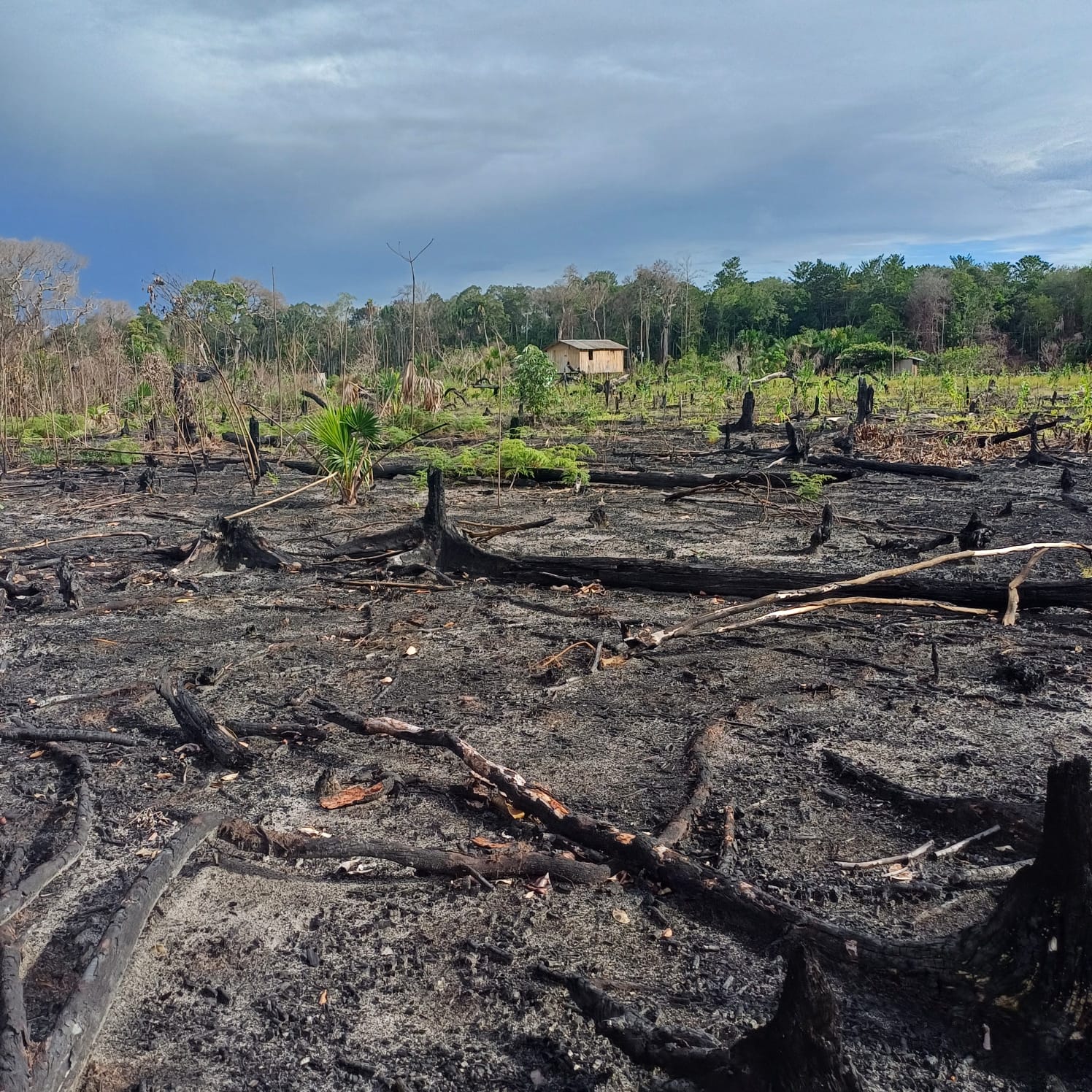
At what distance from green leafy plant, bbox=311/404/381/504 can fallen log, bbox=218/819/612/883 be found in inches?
275

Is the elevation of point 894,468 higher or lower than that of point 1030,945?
higher

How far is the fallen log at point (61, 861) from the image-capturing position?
2.43 metres

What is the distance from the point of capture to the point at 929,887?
245 cm

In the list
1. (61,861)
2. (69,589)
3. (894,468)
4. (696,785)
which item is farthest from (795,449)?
(61,861)

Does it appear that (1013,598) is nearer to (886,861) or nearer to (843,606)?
(843,606)

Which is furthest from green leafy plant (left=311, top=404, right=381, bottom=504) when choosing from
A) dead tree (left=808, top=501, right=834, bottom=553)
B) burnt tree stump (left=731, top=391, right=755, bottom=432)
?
burnt tree stump (left=731, top=391, right=755, bottom=432)

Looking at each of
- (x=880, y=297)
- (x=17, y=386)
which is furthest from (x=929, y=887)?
(x=880, y=297)

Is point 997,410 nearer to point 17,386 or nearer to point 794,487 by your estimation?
point 794,487

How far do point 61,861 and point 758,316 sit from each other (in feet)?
178

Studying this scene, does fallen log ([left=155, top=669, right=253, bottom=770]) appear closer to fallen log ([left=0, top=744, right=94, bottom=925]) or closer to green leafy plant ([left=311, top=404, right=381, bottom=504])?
fallen log ([left=0, top=744, right=94, bottom=925])

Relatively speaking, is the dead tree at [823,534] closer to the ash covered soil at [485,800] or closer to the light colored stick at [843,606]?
the ash covered soil at [485,800]

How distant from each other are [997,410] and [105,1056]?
772 inches

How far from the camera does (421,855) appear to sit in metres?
2.68

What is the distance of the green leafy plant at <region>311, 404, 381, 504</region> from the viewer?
940 cm
